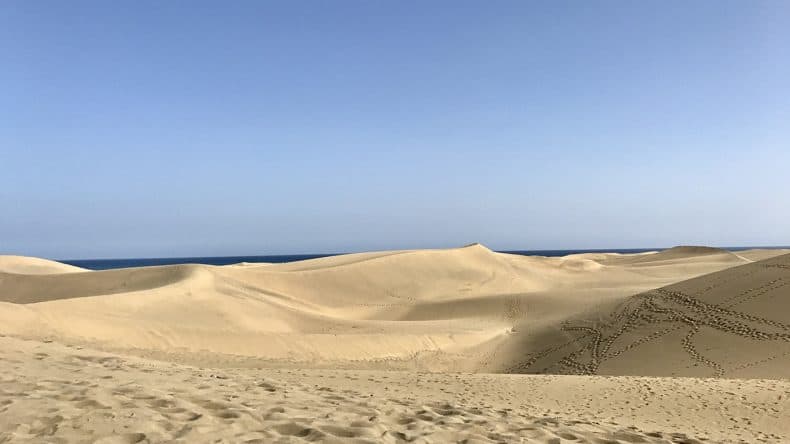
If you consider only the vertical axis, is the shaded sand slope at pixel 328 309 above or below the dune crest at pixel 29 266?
below

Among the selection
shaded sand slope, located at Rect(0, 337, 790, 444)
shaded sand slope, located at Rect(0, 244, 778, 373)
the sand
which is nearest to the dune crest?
shaded sand slope, located at Rect(0, 244, 778, 373)

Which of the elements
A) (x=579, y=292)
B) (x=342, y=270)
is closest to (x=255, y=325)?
(x=342, y=270)

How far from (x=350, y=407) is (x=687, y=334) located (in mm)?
12622

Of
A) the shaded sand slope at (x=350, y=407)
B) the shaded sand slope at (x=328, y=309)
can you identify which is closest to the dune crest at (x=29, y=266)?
the shaded sand slope at (x=328, y=309)

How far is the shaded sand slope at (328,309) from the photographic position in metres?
14.6

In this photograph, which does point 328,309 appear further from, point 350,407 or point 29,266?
point 29,266

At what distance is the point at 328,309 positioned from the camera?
2617cm

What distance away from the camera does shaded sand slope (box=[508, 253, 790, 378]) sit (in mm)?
13078

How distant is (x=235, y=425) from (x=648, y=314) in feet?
52.6

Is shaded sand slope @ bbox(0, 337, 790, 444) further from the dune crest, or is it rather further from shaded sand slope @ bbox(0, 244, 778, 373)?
the dune crest

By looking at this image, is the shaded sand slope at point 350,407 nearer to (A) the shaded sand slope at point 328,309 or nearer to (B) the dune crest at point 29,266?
(A) the shaded sand slope at point 328,309

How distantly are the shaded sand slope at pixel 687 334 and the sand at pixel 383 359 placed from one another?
73 mm

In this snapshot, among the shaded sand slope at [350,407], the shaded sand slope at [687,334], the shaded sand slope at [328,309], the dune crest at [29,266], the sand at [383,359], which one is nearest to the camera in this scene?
the shaded sand slope at [350,407]

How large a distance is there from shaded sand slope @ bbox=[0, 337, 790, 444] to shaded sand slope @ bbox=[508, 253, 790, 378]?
9.20ft
